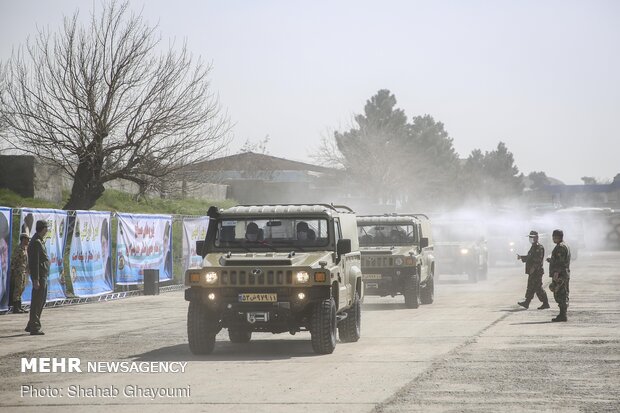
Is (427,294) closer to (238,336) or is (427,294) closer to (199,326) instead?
(238,336)

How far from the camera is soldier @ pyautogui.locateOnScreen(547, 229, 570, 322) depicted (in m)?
21.1

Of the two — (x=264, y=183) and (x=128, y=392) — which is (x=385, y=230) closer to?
(x=128, y=392)

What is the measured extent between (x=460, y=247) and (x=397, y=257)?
14.8 metres

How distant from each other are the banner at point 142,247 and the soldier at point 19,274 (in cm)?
601

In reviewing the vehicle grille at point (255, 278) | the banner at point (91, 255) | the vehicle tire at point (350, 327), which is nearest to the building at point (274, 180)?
the banner at point (91, 255)

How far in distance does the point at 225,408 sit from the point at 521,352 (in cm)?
628

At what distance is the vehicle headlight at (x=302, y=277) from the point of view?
49.2 ft

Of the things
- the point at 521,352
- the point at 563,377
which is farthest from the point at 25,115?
the point at 563,377

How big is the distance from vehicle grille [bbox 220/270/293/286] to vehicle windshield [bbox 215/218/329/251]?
951 mm

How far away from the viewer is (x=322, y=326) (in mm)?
15008

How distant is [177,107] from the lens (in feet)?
126

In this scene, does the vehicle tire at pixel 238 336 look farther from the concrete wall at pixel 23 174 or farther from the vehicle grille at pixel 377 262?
the concrete wall at pixel 23 174
